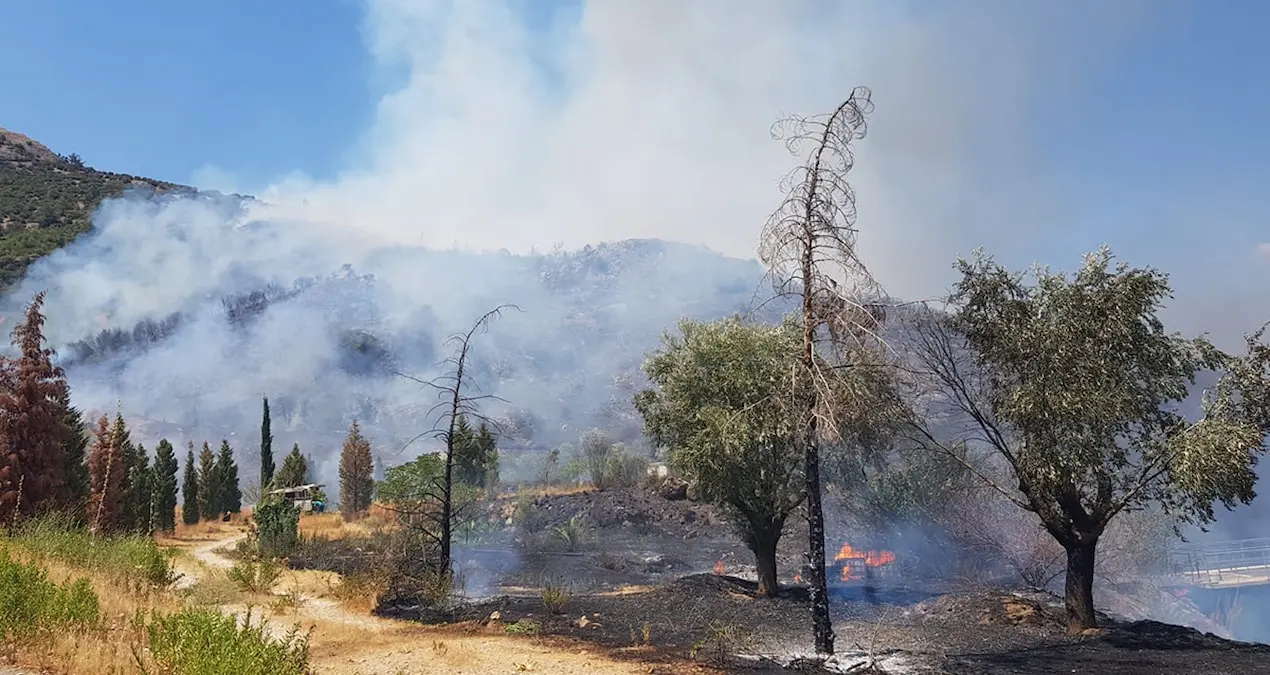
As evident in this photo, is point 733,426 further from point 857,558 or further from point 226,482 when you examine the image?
point 226,482

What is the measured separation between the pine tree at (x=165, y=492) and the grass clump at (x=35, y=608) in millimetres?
25496

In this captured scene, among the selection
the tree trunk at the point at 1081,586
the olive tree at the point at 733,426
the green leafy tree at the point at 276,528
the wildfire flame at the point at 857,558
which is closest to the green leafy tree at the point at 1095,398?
the tree trunk at the point at 1081,586

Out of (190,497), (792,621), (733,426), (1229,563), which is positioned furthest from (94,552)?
(1229,563)

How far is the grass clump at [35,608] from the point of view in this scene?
7250 millimetres

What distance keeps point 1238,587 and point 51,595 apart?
44043mm

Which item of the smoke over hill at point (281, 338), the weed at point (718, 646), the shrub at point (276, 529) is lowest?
the weed at point (718, 646)

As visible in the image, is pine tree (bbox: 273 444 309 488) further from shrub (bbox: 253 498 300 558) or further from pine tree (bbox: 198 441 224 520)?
shrub (bbox: 253 498 300 558)

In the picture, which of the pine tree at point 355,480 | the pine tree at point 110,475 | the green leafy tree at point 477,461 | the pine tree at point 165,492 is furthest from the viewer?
the green leafy tree at point 477,461

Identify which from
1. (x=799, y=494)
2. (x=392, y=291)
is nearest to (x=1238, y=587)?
(x=799, y=494)

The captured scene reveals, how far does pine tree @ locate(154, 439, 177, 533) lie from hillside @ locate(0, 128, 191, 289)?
136 feet

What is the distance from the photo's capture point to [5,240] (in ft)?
228

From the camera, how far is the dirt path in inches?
380

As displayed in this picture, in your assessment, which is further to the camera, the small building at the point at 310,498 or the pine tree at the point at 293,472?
the pine tree at the point at 293,472

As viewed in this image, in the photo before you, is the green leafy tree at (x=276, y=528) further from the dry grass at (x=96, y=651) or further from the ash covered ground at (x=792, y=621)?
the dry grass at (x=96, y=651)
